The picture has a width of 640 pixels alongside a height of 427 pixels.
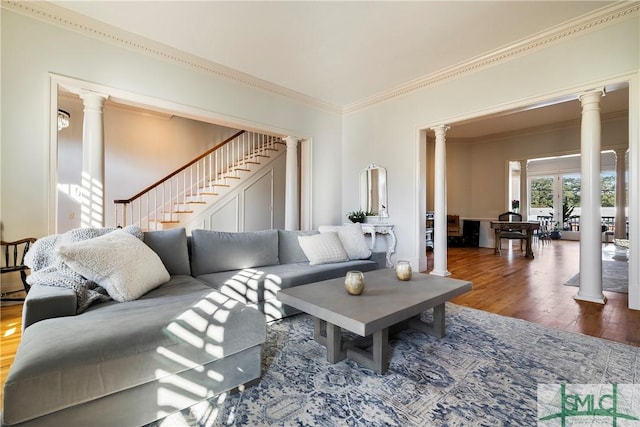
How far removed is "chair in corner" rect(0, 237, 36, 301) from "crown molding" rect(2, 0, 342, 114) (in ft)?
7.36

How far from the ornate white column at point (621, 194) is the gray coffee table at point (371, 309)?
641cm

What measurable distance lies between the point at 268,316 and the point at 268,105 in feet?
11.3

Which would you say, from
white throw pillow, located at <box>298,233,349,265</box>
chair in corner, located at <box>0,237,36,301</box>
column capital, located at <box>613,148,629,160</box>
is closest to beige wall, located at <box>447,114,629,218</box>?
column capital, located at <box>613,148,629,160</box>

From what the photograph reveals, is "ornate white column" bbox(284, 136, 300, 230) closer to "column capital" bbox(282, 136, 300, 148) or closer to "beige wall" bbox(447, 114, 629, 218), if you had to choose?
"column capital" bbox(282, 136, 300, 148)

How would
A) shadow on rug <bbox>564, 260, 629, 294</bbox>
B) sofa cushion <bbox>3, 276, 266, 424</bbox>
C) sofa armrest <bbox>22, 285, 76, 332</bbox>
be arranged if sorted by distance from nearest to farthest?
sofa cushion <bbox>3, 276, 266, 424</bbox> < sofa armrest <bbox>22, 285, 76, 332</bbox> < shadow on rug <bbox>564, 260, 629, 294</bbox>

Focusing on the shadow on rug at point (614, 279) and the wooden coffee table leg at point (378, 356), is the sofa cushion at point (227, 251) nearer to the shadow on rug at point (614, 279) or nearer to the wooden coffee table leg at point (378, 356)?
the wooden coffee table leg at point (378, 356)

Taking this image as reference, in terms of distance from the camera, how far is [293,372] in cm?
179

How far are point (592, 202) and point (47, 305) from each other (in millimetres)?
4674

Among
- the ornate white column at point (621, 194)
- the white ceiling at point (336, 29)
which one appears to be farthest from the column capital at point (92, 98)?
the ornate white column at point (621, 194)

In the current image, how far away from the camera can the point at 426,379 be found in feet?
5.64

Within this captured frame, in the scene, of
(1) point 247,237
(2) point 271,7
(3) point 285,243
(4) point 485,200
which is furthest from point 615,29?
(4) point 485,200

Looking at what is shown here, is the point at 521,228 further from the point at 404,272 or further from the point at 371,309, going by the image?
the point at 371,309

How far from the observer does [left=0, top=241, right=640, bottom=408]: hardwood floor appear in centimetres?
241

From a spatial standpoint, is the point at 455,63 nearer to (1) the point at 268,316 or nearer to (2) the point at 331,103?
(2) the point at 331,103
